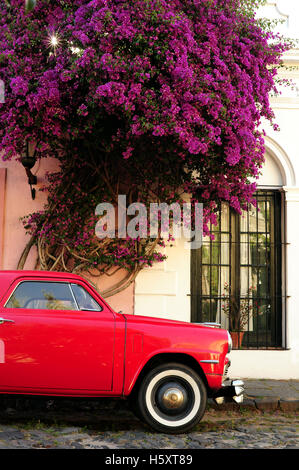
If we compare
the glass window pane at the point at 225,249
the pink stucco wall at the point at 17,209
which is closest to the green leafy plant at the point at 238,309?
the glass window pane at the point at 225,249

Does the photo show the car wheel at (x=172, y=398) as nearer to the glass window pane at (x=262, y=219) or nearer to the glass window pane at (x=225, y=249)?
the glass window pane at (x=225, y=249)

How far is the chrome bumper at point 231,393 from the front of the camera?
5.25 metres

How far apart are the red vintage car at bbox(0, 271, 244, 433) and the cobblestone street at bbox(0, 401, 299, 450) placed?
31 cm

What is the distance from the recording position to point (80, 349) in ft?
16.3

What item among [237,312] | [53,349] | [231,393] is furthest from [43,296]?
[237,312]

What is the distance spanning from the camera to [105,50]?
6145 millimetres

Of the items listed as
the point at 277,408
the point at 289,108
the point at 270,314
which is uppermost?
the point at 289,108

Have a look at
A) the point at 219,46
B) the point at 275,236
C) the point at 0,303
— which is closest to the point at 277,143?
the point at 275,236

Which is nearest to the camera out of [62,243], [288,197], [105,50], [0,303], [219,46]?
[0,303]

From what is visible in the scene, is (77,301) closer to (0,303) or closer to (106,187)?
(0,303)

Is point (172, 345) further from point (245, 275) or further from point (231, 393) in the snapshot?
point (245, 275)

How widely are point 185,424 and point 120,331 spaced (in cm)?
115

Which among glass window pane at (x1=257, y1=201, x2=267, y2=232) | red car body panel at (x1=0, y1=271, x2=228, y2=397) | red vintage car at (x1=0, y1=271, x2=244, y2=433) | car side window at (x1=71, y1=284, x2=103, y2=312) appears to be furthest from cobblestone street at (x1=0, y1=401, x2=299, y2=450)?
glass window pane at (x1=257, y1=201, x2=267, y2=232)

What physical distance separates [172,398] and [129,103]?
3.40 meters
